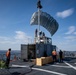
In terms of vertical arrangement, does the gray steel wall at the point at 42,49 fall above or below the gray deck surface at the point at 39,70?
above

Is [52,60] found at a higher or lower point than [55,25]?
lower

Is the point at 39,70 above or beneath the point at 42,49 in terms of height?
beneath

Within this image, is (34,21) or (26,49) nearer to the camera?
(26,49)

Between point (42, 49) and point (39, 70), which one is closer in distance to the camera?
point (39, 70)

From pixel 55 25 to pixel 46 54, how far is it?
1358cm

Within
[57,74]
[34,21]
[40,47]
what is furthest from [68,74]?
[34,21]

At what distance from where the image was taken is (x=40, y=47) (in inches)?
1113

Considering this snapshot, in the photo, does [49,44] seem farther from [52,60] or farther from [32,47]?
[52,60]

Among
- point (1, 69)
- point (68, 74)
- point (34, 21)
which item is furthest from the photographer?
point (34, 21)

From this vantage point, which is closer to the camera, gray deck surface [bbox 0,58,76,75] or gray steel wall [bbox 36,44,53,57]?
gray deck surface [bbox 0,58,76,75]

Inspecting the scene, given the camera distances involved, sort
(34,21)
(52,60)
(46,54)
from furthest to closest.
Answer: (34,21)
(46,54)
(52,60)

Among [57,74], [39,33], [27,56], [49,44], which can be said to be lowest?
[57,74]

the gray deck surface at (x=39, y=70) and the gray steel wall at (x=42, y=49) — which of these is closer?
the gray deck surface at (x=39, y=70)

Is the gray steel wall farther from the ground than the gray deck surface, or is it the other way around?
the gray steel wall
